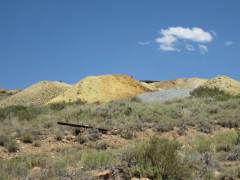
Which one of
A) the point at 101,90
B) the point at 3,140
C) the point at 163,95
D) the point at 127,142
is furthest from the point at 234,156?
the point at 101,90

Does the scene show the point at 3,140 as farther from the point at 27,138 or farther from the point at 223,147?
the point at 223,147

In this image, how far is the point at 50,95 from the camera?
44.3m

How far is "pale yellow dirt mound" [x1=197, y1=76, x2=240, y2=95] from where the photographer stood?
35.7 metres

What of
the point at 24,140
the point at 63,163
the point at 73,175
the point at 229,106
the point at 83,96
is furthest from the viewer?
the point at 83,96

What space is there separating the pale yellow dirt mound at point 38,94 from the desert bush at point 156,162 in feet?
105

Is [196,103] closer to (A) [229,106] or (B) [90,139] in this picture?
(A) [229,106]

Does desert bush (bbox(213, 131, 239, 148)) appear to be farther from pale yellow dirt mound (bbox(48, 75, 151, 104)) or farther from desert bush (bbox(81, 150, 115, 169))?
pale yellow dirt mound (bbox(48, 75, 151, 104))

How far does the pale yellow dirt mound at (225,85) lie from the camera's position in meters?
35.7

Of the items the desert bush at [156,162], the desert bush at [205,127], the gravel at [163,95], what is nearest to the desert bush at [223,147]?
the desert bush at [156,162]

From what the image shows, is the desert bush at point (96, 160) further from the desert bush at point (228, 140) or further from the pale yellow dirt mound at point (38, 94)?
the pale yellow dirt mound at point (38, 94)

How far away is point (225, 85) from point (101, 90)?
338 inches

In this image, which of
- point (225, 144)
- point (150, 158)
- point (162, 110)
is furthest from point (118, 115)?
point (150, 158)

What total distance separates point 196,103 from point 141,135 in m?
8.47

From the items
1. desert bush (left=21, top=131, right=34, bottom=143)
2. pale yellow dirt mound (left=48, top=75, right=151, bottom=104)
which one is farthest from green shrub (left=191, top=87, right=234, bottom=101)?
desert bush (left=21, top=131, right=34, bottom=143)
